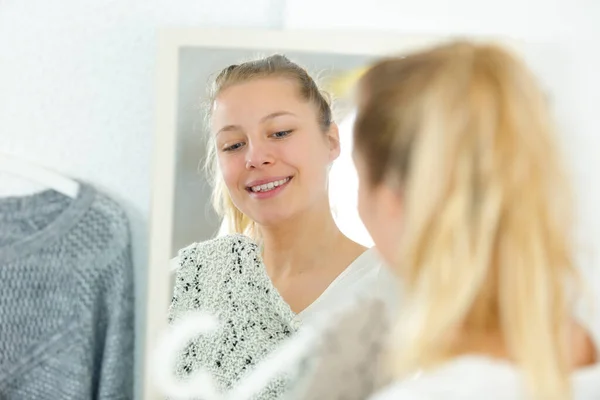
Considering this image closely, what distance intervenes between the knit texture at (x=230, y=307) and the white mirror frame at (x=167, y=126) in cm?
3

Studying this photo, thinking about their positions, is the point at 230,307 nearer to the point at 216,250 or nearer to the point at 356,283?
the point at 216,250

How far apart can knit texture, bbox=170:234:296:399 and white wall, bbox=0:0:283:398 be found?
15cm

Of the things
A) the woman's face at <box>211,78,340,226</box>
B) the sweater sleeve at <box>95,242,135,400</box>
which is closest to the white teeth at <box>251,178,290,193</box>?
the woman's face at <box>211,78,340,226</box>

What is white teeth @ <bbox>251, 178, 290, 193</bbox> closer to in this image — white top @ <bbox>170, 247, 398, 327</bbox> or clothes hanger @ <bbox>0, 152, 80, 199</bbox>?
white top @ <bbox>170, 247, 398, 327</bbox>

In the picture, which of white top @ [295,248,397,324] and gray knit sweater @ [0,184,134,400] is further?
gray knit sweater @ [0,184,134,400]

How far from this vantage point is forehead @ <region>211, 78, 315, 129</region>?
1100 mm

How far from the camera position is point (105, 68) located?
1197mm

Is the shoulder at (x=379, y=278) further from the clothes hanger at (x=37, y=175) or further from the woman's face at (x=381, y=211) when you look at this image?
the clothes hanger at (x=37, y=175)

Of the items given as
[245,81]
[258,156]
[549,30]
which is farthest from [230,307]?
[549,30]

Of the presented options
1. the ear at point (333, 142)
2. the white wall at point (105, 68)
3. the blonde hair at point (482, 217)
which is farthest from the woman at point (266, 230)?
the blonde hair at point (482, 217)

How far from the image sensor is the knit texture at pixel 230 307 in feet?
3.61

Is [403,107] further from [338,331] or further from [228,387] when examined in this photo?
[228,387]

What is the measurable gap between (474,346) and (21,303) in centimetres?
69

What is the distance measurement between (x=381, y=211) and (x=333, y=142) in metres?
0.18
